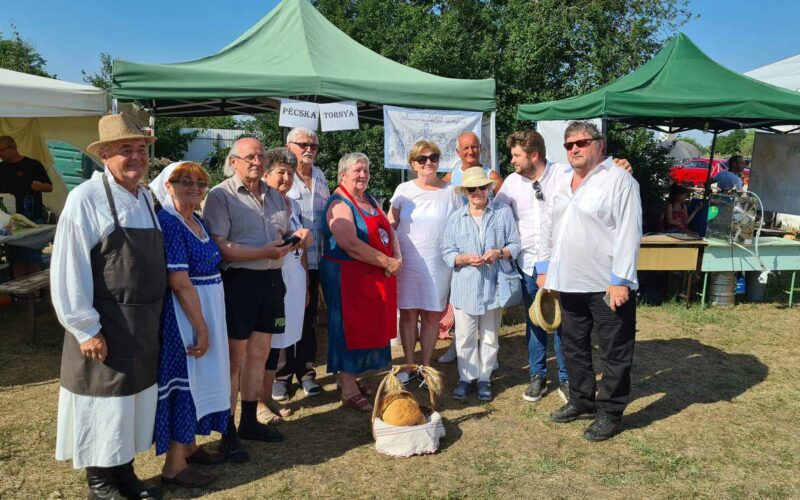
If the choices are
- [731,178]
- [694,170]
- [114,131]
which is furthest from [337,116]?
[694,170]

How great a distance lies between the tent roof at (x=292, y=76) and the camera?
501cm

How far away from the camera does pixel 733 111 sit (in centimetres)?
652

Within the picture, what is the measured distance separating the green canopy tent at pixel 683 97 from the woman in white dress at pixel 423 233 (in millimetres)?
3335

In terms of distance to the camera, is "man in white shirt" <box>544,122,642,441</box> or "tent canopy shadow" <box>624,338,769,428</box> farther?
"tent canopy shadow" <box>624,338,769,428</box>

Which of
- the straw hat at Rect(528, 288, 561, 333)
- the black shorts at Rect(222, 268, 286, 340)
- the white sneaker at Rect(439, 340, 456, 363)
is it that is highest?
the black shorts at Rect(222, 268, 286, 340)

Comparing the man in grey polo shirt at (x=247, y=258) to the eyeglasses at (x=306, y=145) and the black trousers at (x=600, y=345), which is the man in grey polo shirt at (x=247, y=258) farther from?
the black trousers at (x=600, y=345)

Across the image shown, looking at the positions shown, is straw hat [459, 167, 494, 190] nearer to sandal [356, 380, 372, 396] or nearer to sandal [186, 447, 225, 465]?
sandal [356, 380, 372, 396]

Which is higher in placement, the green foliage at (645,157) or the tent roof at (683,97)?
the tent roof at (683,97)

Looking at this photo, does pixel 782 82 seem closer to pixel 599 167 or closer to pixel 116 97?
pixel 599 167

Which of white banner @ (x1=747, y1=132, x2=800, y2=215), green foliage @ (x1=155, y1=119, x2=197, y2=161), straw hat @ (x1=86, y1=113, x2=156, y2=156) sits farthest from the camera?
green foliage @ (x1=155, y1=119, x2=197, y2=161)

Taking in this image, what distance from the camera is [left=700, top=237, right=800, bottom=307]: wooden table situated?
22.0 feet

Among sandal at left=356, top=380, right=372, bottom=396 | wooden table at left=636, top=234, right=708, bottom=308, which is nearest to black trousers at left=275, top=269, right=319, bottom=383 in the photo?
sandal at left=356, top=380, right=372, bottom=396

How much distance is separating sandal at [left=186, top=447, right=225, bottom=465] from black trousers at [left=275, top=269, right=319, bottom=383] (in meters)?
1.05

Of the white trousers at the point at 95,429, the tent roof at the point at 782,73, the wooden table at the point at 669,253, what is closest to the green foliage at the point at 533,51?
the tent roof at the point at 782,73
